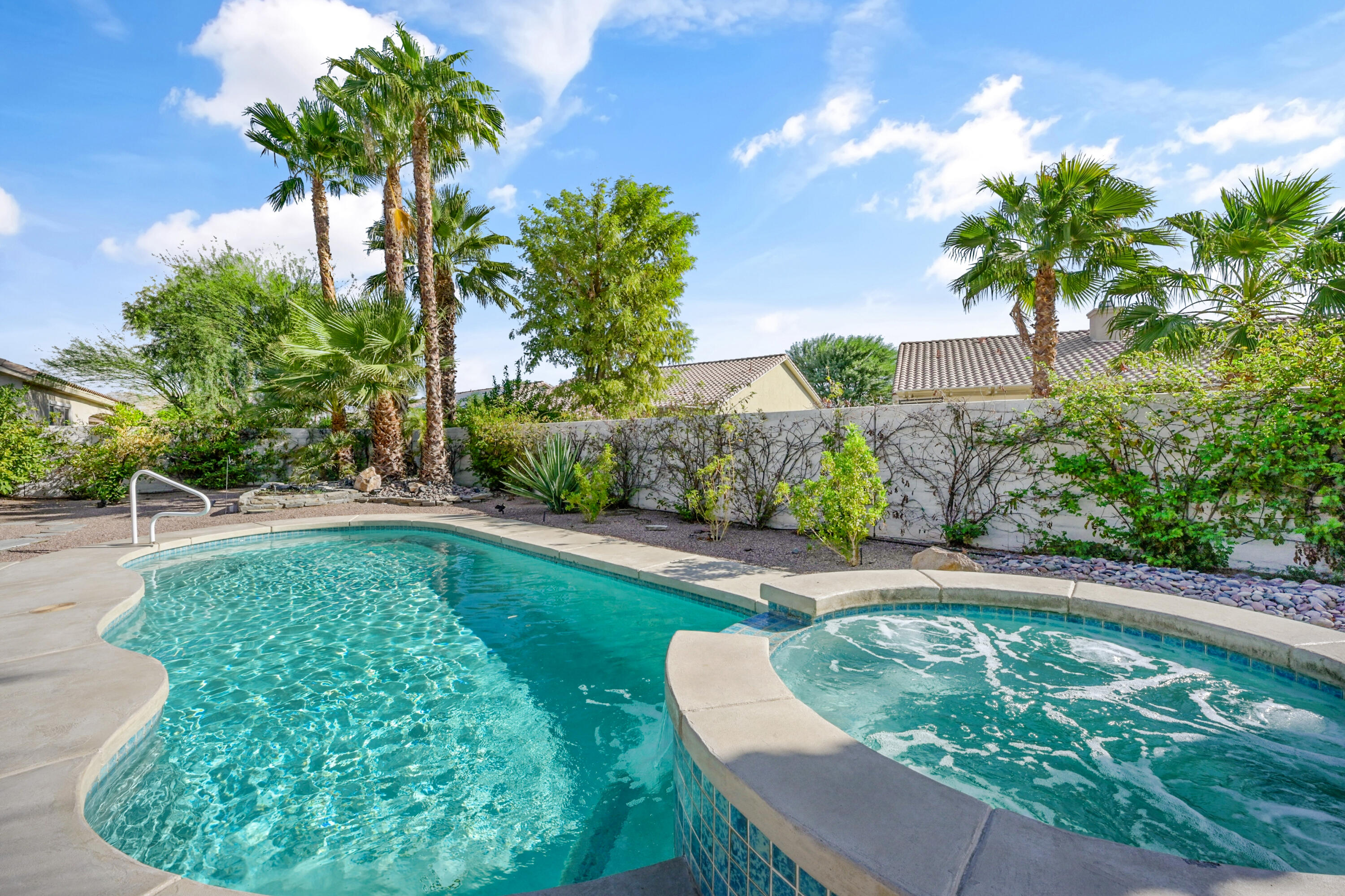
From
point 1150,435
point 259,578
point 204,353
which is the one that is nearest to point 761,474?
point 1150,435

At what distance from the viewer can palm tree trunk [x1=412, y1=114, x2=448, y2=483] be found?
1182cm

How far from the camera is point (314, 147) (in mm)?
14156

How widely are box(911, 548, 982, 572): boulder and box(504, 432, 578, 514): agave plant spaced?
5677 mm

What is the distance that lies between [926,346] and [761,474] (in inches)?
650

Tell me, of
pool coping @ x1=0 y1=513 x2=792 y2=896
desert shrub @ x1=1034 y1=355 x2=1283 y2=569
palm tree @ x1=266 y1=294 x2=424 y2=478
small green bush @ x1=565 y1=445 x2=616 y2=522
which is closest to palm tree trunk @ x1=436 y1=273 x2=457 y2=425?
palm tree @ x1=266 y1=294 x2=424 y2=478

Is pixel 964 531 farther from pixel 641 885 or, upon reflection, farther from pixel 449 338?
pixel 449 338

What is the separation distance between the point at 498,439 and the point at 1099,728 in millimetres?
11298

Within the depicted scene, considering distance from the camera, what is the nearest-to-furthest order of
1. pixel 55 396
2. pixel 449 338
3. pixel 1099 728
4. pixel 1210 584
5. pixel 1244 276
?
pixel 1099 728
pixel 1210 584
pixel 1244 276
pixel 449 338
pixel 55 396

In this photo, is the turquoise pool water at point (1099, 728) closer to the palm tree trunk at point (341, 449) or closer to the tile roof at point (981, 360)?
the palm tree trunk at point (341, 449)

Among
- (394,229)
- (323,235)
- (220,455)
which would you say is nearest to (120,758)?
(394,229)

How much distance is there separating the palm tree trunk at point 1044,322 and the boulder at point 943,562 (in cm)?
646

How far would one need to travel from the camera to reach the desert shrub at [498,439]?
11.9 meters

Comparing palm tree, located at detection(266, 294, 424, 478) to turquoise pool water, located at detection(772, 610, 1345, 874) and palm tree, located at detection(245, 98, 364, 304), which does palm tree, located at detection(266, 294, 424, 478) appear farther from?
turquoise pool water, located at detection(772, 610, 1345, 874)

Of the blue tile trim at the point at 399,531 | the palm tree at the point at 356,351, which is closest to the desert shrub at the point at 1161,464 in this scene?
the blue tile trim at the point at 399,531
